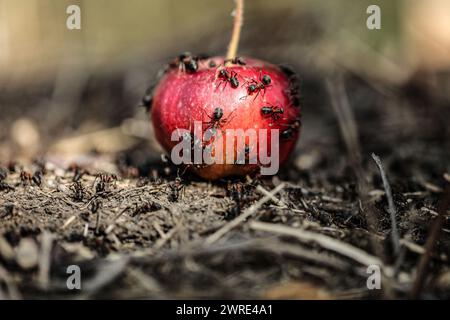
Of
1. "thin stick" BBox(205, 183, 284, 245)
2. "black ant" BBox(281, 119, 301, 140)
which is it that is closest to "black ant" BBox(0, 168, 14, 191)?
"thin stick" BBox(205, 183, 284, 245)

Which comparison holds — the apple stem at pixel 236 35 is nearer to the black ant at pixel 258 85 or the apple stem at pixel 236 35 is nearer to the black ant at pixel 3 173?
the black ant at pixel 258 85

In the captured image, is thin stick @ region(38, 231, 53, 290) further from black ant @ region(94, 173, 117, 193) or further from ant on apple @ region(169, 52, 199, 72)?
ant on apple @ region(169, 52, 199, 72)

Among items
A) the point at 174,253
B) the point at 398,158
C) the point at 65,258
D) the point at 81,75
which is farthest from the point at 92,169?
the point at 81,75

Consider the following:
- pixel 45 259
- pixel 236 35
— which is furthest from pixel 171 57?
pixel 45 259

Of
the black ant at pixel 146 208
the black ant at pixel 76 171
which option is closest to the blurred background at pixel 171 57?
the black ant at pixel 76 171

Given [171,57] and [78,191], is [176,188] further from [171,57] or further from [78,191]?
[171,57]
